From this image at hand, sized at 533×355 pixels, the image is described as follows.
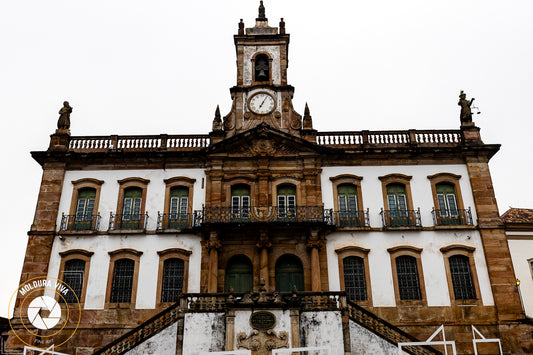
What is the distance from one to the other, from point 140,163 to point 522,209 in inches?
767

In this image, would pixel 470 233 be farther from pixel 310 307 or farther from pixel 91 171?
pixel 91 171

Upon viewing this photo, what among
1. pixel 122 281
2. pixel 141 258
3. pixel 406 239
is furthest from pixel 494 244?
pixel 122 281

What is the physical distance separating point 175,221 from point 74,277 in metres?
4.95

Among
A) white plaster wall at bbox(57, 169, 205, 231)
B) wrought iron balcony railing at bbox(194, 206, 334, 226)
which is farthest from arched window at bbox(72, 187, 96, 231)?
wrought iron balcony railing at bbox(194, 206, 334, 226)

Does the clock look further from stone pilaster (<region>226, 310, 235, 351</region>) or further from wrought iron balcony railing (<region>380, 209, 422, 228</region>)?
stone pilaster (<region>226, 310, 235, 351</region>)

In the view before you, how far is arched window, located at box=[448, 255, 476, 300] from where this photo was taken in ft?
68.2

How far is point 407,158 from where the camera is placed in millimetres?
23219

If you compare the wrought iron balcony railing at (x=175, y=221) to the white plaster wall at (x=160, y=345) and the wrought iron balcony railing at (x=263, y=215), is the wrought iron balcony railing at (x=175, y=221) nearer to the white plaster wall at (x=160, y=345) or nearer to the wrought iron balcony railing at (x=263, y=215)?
the wrought iron balcony railing at (x=263, y=215)

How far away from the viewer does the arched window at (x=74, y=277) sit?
21062mm

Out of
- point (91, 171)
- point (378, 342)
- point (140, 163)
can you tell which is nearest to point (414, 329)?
point (378, 342)

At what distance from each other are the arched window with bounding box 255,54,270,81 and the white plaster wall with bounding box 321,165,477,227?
20.0ft

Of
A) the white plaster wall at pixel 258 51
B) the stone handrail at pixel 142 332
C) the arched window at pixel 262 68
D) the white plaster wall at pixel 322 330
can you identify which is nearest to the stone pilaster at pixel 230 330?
the stone handrail at pixel 142 332

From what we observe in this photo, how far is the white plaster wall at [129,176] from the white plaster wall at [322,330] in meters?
8.18

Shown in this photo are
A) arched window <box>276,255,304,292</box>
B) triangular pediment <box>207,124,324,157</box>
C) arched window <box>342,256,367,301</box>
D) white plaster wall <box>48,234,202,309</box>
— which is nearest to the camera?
arched window <box>342,256,367,301</box>
